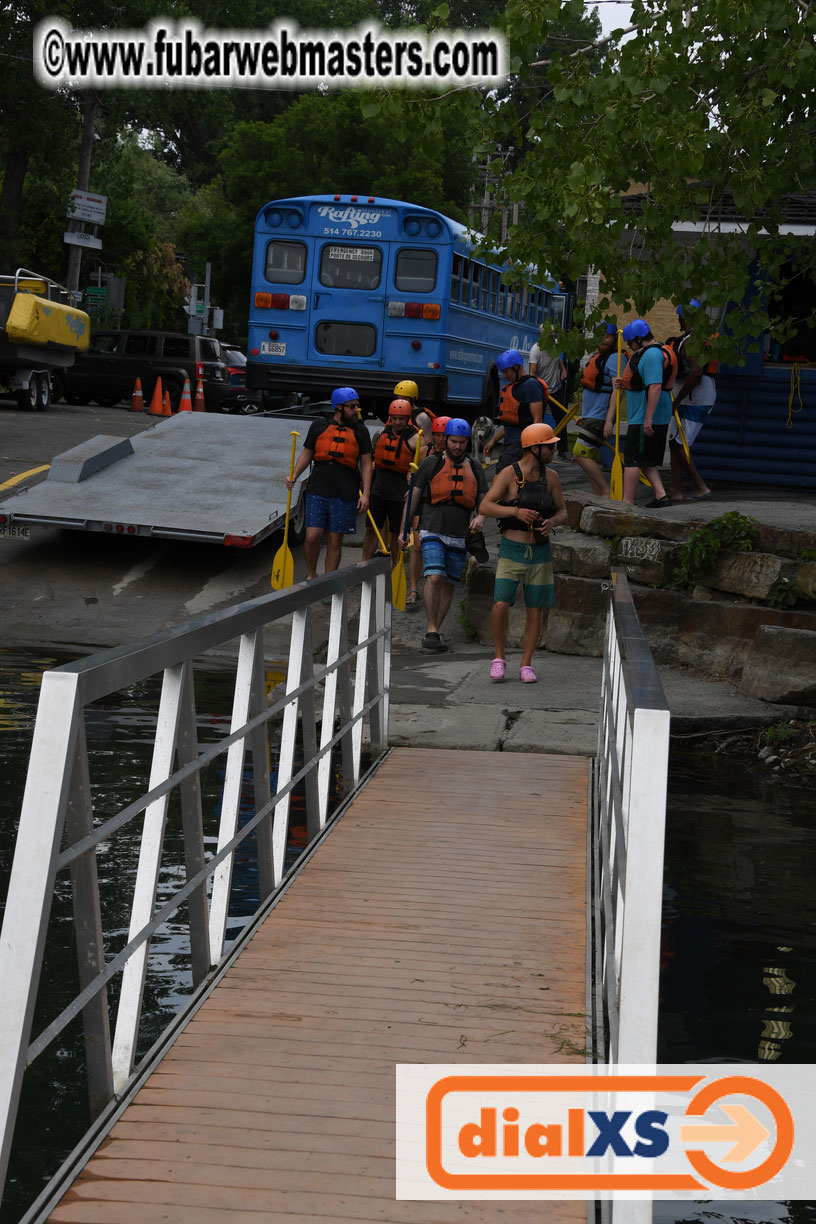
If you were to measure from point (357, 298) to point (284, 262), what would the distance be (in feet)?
3.99

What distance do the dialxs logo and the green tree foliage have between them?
17.6 feet

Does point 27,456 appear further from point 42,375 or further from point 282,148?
point 282,148

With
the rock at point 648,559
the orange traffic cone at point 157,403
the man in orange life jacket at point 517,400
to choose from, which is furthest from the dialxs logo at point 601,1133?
the orange traffic cone at point 157,403

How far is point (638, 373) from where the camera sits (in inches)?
500

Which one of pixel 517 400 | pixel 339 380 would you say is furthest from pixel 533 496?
pixel 339 380

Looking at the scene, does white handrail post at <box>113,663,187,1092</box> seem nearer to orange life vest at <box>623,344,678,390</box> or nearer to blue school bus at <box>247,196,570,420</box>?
orange life vest at <box>623,344,678,390</box>

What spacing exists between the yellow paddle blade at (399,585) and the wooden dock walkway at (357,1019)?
5.29 metres

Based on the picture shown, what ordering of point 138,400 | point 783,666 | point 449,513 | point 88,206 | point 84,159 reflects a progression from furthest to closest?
point 84,159 < point 88,206 < point 138,400 < point 449,513 < point 783,666

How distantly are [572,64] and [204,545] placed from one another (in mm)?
8574

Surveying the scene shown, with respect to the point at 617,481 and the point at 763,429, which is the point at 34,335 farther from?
the point at 617,481

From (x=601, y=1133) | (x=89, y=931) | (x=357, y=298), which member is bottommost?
(x=601, y=1133)

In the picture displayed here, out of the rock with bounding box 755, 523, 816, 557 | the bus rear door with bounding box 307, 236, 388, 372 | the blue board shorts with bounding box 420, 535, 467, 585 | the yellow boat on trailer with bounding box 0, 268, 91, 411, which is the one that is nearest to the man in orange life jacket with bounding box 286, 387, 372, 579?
the blue board shorts with bounding box 420, 535, 467, 585

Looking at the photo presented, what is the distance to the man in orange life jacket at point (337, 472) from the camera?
12.4 meters

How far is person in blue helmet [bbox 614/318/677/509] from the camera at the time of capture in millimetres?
12633
